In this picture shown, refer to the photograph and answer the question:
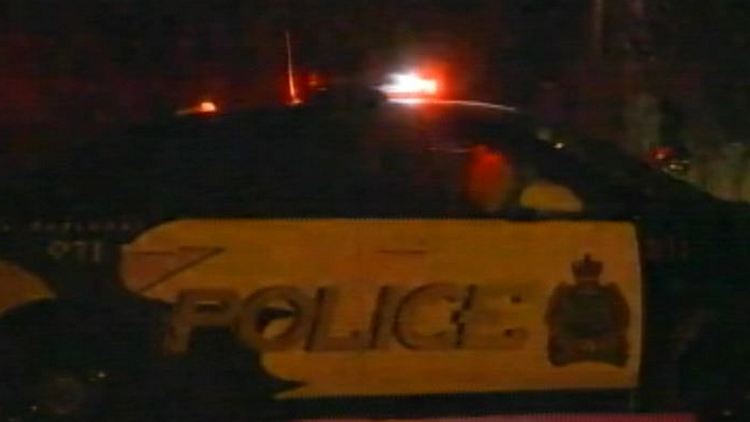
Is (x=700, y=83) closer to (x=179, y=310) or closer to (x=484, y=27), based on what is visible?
(x=484, y=27)

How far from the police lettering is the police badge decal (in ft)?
0.45

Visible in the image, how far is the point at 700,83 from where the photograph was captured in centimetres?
1387

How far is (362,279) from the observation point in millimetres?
7102

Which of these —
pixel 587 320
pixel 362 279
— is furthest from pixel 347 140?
pixel 587 320

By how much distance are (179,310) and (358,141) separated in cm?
87

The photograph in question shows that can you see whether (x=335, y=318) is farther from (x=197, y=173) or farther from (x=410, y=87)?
(x=410, y=87)

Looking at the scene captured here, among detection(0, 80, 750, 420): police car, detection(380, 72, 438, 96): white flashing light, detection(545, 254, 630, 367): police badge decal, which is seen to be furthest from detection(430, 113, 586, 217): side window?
detection(380, 72, 438, 96): white flashing light

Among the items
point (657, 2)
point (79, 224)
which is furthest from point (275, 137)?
point (657, 2)

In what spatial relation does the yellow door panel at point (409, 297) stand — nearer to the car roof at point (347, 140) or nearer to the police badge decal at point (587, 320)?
the police badge decal at point (587, 320)

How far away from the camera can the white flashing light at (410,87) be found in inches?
304

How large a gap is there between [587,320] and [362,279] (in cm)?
79

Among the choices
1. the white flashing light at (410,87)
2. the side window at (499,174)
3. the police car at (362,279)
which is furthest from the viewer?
the white flashing light at (410,87)

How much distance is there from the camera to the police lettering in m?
7.07

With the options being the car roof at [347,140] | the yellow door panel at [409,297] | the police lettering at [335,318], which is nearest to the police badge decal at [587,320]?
the yellow door panel at [409,297]
